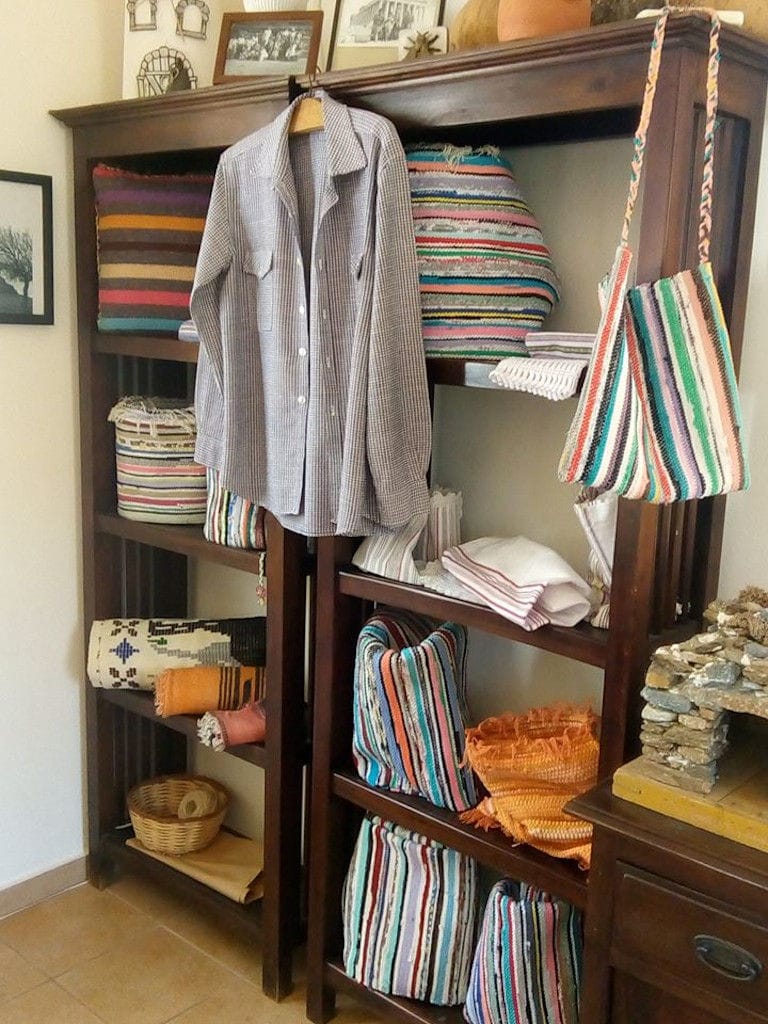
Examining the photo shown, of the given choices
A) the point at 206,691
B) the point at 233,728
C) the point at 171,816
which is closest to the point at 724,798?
the point at 233,728

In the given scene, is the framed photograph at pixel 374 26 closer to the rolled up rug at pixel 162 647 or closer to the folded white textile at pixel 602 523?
the folded white textile at pixel 602 523

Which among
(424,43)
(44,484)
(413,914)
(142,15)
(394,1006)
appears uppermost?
(142,15)

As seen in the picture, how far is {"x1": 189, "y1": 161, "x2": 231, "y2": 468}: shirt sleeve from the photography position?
1.91 metres

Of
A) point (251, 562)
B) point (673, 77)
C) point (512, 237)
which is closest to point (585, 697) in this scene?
point (251, 562)

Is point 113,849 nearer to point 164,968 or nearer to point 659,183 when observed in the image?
point 164,968

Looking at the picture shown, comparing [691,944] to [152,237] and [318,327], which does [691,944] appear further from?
[152,237]

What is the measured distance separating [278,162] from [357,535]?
663mm

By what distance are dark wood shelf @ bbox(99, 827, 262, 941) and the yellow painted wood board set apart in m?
1.15

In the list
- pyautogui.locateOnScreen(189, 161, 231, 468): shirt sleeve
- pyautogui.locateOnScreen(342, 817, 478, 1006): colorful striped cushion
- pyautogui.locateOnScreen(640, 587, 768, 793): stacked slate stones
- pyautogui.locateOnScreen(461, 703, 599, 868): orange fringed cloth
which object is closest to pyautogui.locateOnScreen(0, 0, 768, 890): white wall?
pyautogui.locateOnScreen(461, 703, 599, 868): orange fringed cloth

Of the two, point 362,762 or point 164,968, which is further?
point 164,968

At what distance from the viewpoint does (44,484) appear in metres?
2.42

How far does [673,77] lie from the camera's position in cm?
141

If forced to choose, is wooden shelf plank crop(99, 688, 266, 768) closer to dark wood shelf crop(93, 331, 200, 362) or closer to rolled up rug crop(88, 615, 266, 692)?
rolled up rug crop(88, 615, 266, 692)

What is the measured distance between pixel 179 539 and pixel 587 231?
1057 millimetres
